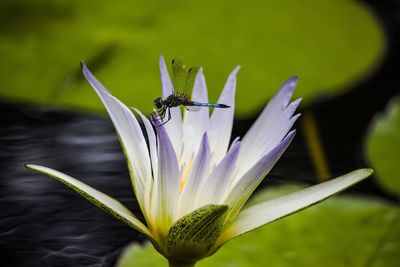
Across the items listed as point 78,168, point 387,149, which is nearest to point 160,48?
point 78,168

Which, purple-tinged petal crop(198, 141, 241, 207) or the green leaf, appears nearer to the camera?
purple-tinged petal crop(198, 141, 241, 207)

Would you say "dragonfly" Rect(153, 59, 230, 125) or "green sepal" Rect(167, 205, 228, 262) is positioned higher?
"dragonfly" Rect(153, 59, 230, 125)

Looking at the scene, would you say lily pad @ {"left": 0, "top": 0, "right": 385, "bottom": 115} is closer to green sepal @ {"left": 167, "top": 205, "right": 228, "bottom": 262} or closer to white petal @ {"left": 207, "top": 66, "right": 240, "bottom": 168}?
white petal @ {"left": 207, "top": 66, "right": 240, "bottom": 168}

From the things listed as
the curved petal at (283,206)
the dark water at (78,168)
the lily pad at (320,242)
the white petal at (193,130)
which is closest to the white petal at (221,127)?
the white petal at (193,130)

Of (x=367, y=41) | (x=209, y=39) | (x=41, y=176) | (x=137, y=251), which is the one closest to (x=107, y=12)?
(x=209, y=39)

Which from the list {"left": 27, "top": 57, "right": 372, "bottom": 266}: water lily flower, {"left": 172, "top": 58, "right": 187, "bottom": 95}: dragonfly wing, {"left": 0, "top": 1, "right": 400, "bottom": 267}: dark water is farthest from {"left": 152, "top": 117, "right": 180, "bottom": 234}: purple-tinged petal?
{"left": 0, "top": 1, "right": 400, "bottom": 267}: dark water

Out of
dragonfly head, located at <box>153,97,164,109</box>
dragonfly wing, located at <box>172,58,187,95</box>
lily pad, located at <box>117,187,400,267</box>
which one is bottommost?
lily pad, located at <box>117,187,400,267</box>

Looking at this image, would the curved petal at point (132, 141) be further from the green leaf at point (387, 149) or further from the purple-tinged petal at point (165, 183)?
the green leaf at point (387, 149)

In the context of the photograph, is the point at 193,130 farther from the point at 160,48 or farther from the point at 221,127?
the point at 160,48
